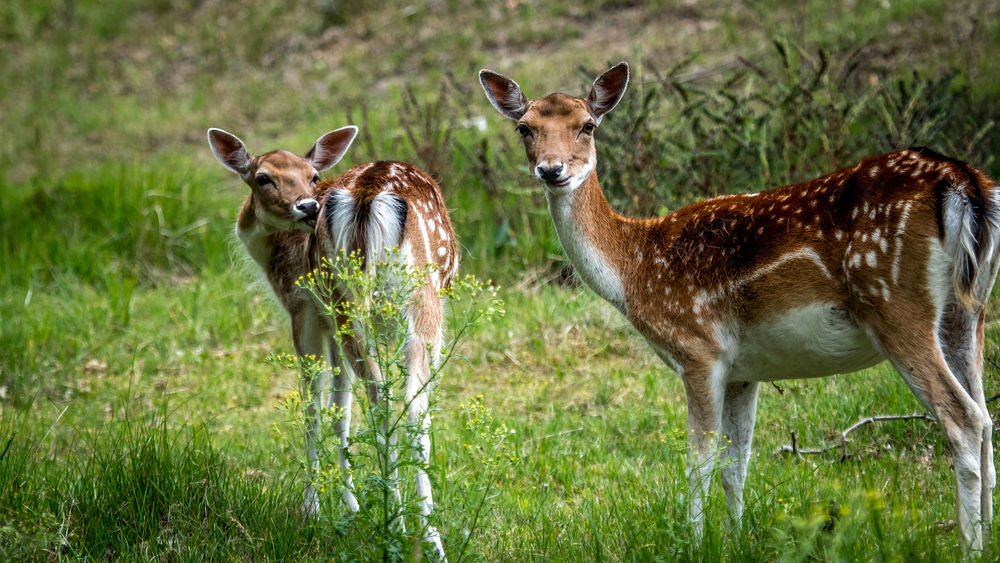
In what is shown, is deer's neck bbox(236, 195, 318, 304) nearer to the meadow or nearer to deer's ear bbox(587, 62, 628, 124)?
the meadow

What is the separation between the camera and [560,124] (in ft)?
15.9

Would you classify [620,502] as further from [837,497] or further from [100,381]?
[100,381]

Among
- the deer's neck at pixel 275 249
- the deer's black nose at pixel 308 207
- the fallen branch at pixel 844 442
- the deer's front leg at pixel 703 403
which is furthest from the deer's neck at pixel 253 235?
the fallen branch at pixel 844 442

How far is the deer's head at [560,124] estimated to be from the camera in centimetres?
469

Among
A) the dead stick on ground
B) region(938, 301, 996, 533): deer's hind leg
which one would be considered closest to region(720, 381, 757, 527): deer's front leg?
the dead stick on ground

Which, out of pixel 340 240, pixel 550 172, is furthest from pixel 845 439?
pixel 340 240

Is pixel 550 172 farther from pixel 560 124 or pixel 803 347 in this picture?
pixel 803 347

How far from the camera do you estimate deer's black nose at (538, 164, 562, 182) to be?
460 cm

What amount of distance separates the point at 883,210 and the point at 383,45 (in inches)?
433

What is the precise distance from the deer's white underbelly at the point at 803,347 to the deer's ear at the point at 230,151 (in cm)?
305

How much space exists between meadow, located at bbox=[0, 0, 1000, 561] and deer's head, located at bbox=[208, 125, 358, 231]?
2.55 ft

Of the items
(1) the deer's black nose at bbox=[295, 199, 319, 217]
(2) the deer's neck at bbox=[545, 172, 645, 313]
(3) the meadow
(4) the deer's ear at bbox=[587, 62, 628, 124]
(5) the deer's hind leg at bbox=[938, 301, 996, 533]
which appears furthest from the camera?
(1) the deer's black nose at bbox=[295, 199, 319, 217]

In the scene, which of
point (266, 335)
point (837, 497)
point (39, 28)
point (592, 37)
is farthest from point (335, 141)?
point (39, 28)

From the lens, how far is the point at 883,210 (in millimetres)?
3918
